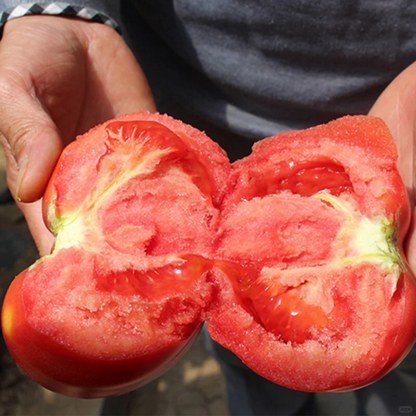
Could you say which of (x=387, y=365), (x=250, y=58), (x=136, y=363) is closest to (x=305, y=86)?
(x=250, y=58)

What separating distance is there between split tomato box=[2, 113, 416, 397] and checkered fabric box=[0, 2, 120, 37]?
34.5 inches

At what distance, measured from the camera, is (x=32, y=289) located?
3.82 feet

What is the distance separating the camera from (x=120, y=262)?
1.20 meters

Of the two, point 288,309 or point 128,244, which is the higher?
point 128,244

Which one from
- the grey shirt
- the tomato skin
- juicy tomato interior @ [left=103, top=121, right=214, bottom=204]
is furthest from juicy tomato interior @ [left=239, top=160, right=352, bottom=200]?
the grey shirt

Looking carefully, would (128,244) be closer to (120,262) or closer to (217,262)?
(120,262)

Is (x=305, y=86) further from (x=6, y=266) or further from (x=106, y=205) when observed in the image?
(x=6, y=266)

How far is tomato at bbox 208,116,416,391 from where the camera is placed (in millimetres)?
1137

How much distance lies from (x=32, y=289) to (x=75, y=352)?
21cm

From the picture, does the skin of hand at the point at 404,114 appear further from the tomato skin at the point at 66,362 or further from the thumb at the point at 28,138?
the thumb at the point at 28,138

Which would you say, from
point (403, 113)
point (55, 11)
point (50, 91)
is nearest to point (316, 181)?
point (403, 113)

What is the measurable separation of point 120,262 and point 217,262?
286 mm

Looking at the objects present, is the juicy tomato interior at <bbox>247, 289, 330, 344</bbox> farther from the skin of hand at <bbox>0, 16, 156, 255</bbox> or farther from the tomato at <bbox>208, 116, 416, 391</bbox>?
the skin of hand at <bbox>0, 16, 156, 255</bbox>

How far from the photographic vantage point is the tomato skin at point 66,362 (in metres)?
1.12
